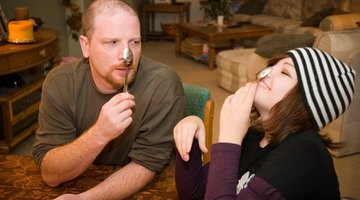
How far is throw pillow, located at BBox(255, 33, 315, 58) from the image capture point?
312 centimetres

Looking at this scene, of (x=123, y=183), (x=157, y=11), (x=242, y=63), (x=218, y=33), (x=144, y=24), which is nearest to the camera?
(x=123, y=183)

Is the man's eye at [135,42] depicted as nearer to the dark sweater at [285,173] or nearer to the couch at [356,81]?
the dark sweater at [285,173]

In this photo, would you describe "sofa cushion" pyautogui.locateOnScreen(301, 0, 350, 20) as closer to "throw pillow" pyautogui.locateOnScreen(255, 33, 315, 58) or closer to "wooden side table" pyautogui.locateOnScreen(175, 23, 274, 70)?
"wooden side table" pyautogui.locateOnScreen(175, 23, 274, 70)

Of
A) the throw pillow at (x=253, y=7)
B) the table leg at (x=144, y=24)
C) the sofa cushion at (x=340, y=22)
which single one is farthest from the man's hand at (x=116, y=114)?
the table leg at (x=144, y=24)

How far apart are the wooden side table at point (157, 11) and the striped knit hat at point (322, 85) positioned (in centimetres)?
578

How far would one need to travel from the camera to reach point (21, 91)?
2.90 m

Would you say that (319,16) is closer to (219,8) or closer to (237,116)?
(219,8)

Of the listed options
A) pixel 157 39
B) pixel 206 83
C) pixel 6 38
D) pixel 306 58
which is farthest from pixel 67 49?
pixel 306 58

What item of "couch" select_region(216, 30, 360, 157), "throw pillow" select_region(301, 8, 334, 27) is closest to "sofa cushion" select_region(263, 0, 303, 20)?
"throw pillow" select_region(301, 8, 334, 27)

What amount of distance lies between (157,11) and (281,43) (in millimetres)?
3722

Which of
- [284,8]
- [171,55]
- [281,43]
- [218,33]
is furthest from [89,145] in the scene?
[284,8]

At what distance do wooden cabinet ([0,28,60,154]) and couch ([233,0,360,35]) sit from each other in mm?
3035

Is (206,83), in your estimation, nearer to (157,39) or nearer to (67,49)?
(67,49)

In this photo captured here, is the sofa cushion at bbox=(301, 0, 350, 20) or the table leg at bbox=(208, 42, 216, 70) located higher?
the sofa cushion at bbox=(301, 0, 350, 20)
